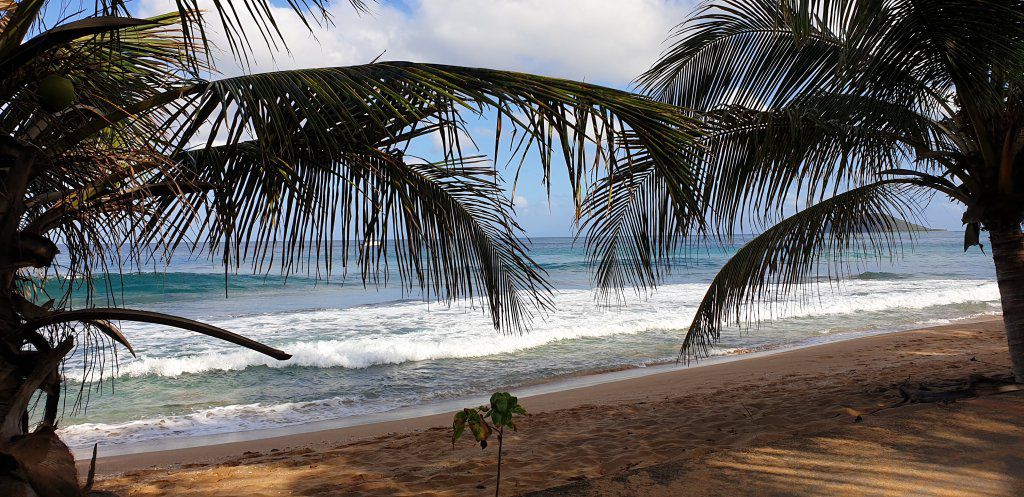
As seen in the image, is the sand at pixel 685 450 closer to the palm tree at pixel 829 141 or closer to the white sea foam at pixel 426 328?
the palm tree at pixel 829 141

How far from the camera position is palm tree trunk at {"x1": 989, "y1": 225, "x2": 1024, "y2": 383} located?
4.66m

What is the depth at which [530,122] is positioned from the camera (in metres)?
2.22

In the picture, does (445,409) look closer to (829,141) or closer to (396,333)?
(829,141)

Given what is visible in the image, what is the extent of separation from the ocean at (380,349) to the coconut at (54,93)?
53.8 inches

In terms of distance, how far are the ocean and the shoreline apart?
39 centimetres

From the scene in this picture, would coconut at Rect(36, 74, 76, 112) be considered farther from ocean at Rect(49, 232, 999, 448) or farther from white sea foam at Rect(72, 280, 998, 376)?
white sea foam at Rect(72, 280, 998, 376)

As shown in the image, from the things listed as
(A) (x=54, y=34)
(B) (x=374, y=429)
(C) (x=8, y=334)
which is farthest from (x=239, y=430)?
(A) (x=54, y=34)

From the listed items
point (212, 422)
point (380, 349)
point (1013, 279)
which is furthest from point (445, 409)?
point (1013, 279)

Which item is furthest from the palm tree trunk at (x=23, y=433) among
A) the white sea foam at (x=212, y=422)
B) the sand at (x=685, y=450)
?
the white sea foam at (x=212, y=422)

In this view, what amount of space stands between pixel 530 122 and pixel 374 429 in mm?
5930

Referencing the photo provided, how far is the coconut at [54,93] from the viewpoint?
6.38ft

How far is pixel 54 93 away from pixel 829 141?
432cm

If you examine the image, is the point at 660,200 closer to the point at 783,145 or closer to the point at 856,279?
the point at 783,145

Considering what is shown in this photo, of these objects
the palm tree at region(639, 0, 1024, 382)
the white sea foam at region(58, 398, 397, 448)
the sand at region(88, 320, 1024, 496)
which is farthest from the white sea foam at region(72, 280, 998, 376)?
the palm tree at region(639, 0, 1024, 382)
